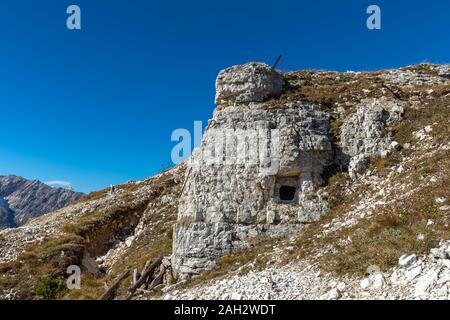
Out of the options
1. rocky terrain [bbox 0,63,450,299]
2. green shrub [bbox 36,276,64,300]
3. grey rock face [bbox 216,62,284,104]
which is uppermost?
grey rock face [bbox 216,62,284,104]

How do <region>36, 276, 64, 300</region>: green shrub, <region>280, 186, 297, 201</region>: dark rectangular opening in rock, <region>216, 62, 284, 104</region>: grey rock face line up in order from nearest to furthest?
1. <region>280, 186, 297, 201</region>: dark rectangular opening in rock
2. <region>36, 276, 64, 300</region>: green shrub
3. <region>216, 62, 284, 104</region>: grey rock face

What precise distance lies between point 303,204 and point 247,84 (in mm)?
8828

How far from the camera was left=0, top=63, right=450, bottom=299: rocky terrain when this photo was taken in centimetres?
1259

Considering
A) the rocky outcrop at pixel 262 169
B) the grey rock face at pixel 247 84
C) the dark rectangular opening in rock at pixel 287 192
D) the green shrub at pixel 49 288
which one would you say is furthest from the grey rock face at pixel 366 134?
the green shrub at pixel 49 288

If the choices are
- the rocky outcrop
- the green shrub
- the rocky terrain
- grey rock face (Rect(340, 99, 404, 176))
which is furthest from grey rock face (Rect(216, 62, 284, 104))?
the green shrub

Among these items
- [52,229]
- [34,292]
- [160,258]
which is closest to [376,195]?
[160,258]

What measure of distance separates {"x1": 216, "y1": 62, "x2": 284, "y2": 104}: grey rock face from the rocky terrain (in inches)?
2.8

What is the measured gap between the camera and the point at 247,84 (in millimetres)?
23891

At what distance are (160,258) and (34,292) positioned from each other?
31.4ft

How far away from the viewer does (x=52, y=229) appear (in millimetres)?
36156

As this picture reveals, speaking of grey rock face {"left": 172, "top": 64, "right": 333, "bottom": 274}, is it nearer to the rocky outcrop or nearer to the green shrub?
the rocky outcrop

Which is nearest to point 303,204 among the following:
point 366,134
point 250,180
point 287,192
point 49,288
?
point 287,192

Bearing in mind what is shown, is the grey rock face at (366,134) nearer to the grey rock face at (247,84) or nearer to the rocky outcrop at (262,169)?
the rocky outcrop at (262,169)

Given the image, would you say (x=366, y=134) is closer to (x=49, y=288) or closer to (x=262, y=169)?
(x=262, y=169)
